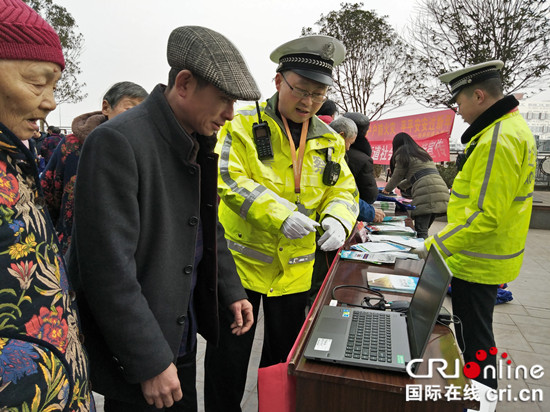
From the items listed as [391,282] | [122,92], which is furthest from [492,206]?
[122,92]

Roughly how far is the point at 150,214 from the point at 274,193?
793 millimetres

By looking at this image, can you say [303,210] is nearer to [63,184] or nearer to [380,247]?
[380,247]

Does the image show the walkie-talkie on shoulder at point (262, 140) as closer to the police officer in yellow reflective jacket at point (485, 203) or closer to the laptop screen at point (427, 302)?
the laptop screen at point (427, 302)

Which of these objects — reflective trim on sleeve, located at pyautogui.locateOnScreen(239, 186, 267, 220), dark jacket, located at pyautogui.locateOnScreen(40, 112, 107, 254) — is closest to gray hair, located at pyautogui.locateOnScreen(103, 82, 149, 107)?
dark jacket, located at pyautogui.locateOnScreen(40, 112, 107, 254)

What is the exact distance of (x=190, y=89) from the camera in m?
1.09

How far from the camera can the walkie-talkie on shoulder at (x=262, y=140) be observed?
6.07 feet

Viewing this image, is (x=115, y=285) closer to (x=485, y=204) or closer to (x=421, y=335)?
(x=421, y=335)

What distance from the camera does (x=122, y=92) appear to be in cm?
232

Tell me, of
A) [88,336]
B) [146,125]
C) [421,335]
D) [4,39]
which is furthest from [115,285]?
[421,335]

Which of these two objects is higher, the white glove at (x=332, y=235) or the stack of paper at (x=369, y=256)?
the white glove at (x=332, y=235)

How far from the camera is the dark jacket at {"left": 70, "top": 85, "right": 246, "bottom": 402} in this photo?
946 millimetres

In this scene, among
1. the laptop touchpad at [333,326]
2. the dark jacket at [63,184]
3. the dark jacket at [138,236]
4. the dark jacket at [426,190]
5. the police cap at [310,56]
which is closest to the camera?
the dark jacket at [138,236]

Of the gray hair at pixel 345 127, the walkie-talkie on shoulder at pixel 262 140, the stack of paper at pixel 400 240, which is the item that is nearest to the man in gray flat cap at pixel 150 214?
the walkie-talkie on shoulder at pixel 262 140

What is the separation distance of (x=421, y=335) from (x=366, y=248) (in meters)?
1.46
